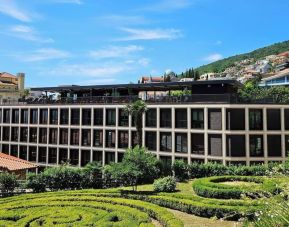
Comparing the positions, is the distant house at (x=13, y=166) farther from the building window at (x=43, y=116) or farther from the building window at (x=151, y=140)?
the building window at (x=43, y=116)

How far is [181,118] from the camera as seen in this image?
54656mm

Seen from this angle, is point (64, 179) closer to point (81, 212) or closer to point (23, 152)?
point (81, 212)

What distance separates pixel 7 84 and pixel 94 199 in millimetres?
109508

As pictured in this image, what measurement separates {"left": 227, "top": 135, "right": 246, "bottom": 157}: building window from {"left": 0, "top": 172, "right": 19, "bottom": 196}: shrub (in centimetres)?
2848

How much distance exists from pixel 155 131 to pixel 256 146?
16.1m

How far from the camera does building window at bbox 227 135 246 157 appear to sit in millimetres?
48938

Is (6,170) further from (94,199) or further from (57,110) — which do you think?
(57,110)

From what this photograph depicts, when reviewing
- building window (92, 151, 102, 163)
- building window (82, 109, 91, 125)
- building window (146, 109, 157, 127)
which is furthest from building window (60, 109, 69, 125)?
building window (146, 109, 157, 127)

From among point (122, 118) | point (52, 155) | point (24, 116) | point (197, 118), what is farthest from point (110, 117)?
point (24, 116)

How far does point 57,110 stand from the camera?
222 feet

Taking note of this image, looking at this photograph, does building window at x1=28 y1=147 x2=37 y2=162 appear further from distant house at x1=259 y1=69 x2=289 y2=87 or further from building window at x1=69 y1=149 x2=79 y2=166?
distant house at x1=259 y1=69 x2=289 y2=87

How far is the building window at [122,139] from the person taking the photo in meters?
59.9

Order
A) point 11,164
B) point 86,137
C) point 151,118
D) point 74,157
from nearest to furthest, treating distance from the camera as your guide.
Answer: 1. point 11,164
2. point 151,118
3. point 86,137
4. point 74,157

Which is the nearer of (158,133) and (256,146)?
(256,146)
